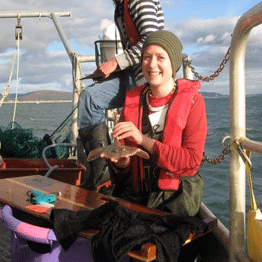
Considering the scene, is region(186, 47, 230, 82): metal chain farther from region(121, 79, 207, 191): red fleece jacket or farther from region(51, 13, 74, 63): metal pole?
region(51, 13, 74, 63): metal pole

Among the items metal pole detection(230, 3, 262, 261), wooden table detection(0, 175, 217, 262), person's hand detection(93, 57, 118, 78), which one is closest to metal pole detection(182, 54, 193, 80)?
person's hand detection(93, 57, 118, 78)

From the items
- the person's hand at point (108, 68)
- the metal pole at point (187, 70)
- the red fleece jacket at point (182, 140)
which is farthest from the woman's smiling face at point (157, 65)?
the metal pole at point (187, 70)

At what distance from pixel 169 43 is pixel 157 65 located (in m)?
0.17

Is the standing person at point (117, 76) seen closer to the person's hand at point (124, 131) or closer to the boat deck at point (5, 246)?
the boat deck at point (5, 246)

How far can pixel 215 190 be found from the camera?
36.9ft

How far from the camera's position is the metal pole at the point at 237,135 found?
7.99ft

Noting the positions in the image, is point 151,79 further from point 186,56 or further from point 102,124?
point 186,56

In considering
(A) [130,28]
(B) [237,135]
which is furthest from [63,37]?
(B) [237,135]

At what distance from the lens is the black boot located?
4.03 meters

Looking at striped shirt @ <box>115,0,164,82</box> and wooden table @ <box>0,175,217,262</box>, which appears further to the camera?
striped shirt @ <box>115,0,164,82</box>

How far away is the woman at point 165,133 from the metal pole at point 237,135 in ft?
1.33

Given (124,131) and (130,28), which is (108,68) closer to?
(130,28)

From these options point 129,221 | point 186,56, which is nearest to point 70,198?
point 129,221

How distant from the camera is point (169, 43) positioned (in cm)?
295
